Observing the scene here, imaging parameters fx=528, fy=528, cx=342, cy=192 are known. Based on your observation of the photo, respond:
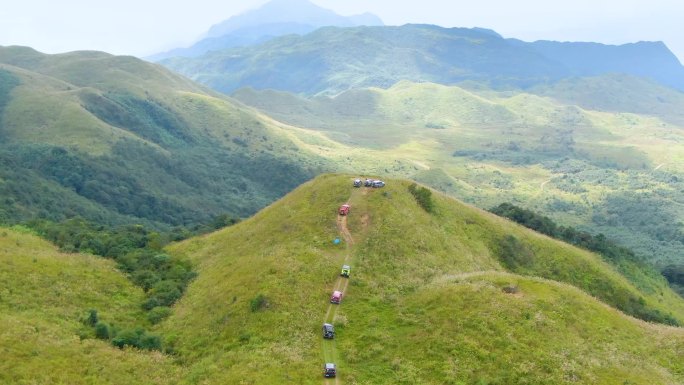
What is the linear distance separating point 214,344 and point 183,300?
18.6 m

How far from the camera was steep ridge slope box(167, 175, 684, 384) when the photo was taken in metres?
53.6

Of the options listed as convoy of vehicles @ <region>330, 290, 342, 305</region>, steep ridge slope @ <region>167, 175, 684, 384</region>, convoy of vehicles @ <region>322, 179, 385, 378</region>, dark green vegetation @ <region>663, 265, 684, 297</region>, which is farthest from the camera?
dark green vegetation @ <region>663, 265, 684, 297</region>

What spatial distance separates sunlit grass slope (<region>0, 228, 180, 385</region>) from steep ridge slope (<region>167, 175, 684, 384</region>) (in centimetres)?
683

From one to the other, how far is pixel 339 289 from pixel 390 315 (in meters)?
8.25

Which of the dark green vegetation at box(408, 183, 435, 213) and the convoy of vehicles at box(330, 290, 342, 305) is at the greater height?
the dark green vegetation at box(408, 183, 435, 213)

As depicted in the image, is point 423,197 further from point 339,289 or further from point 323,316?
point 323,316

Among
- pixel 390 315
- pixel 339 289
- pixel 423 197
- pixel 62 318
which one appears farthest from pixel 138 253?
pixel 390 315

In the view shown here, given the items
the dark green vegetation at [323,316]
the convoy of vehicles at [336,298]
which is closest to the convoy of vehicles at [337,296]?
the convoy of vehicles at [336,298]

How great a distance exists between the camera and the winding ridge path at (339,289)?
185 feet

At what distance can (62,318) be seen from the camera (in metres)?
67.2

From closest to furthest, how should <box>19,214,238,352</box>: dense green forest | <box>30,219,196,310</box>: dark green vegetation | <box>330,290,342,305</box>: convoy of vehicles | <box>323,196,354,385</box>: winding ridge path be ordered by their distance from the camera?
1. <box>323,196,354,385</box>: winding ridge path
2. <box>19,214,238,352</box>: dense green forest
3. <box>330,290,342,305</box>: convoy of vehicles
4. <box>30,219,196,310</box>: dark green vegetation

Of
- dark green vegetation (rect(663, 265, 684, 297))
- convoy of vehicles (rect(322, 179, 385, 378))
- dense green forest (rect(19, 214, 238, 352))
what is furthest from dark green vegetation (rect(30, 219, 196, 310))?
dark green vegetation (rect(663, 265, 684, 297))

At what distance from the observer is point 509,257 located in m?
102

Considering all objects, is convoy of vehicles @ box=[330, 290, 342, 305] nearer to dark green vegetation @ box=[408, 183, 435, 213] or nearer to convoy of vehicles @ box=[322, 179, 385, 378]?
convoy of vehicles @ box=[322, 179, 385, 378]
